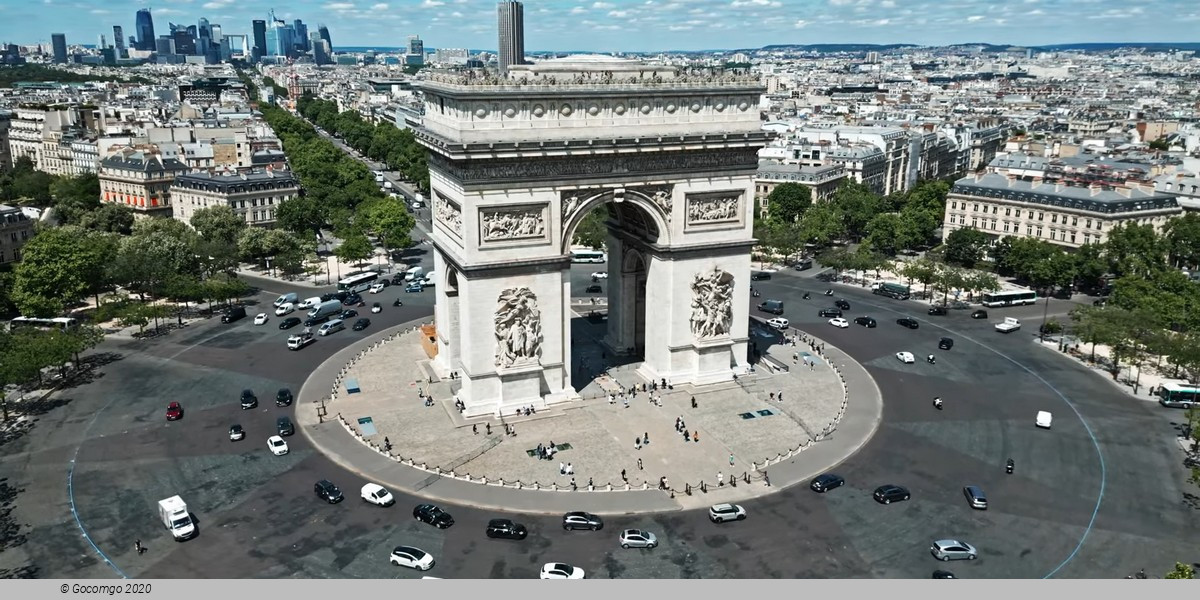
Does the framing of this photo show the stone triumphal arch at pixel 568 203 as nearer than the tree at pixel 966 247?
Yes

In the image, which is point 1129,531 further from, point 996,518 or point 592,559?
point 592,559

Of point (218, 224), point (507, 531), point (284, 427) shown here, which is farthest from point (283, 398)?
point (218, 224)

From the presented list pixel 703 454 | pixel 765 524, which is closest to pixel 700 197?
pixel 703 454

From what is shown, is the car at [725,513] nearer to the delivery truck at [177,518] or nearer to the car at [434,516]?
the car at [434,516]

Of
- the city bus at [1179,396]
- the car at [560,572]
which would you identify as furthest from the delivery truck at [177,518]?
the city bus at [1179,396]

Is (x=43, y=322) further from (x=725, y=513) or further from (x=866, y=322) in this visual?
(x=866, y=322)

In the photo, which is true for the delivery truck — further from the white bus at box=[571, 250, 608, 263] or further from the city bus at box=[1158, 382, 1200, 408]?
the white bus at box=[571, 250, 608, 263]
